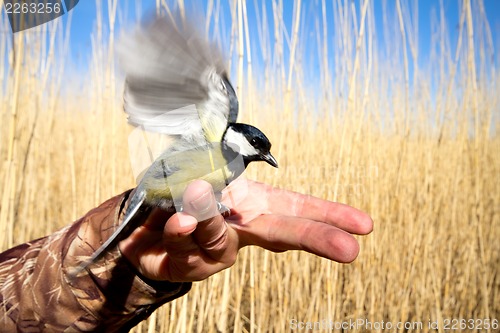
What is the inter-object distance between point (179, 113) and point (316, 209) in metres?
0.30

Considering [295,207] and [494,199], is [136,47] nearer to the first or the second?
[295,207]

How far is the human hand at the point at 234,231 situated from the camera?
55 cm

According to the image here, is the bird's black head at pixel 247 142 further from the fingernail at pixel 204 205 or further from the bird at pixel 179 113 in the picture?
the fingernail at pixel 204 205

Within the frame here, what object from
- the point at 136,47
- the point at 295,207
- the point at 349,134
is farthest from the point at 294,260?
the point at 136,47

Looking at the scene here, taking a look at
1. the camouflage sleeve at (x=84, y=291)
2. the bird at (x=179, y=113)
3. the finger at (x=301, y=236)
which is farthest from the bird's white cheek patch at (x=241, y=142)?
the camouflage sleeve at (x=84, y=291)

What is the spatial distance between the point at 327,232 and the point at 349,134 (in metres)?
0.91

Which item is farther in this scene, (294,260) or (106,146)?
(106,146)

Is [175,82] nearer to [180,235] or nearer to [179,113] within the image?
[179,113]

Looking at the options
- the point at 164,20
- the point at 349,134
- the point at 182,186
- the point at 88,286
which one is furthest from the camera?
the point at 349,134

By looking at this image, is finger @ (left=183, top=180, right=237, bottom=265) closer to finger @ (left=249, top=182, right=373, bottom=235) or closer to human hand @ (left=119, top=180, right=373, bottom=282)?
human hand @ (left=119, top=180, right=373, bottom=282)

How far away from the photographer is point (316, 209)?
0.74 metres

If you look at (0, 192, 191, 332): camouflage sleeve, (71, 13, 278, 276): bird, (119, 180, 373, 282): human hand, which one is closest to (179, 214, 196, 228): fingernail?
(119, 180, 373, 282): human hand

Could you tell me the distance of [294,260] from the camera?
1460 millimetres

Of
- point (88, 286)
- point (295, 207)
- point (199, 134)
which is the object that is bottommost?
point (88, 286)
